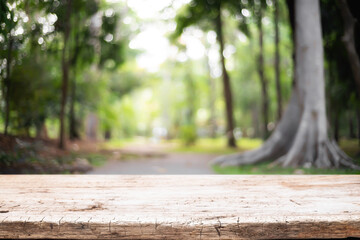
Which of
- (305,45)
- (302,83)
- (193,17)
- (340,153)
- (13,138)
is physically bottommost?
(340,153)

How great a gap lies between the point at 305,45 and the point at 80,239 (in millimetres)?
5792

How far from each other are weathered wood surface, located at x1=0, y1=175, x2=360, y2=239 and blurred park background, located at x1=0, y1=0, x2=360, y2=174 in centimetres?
153

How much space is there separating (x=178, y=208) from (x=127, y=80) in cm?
2003

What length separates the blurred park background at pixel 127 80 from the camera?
181 inches

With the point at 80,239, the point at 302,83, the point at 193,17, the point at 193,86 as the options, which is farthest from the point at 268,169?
the point at 193,86

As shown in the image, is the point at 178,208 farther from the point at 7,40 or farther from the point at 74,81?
the point at 74,81

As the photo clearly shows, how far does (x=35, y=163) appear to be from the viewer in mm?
4852

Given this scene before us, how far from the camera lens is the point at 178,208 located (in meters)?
2.18

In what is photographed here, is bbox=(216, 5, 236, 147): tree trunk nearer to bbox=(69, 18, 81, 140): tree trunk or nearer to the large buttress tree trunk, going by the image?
bbox=(69, 18, 81, 140): tree trunk

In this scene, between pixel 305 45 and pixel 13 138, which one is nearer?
pixel 13 138

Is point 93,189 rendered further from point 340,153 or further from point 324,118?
point 324,118

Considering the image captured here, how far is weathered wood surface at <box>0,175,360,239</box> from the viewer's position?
197 cm

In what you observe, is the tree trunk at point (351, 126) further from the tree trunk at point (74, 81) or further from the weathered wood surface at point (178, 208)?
the tree trunk at point (74, 81)

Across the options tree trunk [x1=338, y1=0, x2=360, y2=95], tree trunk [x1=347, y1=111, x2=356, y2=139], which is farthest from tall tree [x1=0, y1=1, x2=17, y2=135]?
tree trunk [x1=347, y1=111, x2=356, y2=139]
